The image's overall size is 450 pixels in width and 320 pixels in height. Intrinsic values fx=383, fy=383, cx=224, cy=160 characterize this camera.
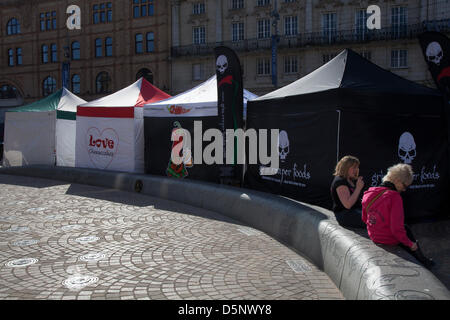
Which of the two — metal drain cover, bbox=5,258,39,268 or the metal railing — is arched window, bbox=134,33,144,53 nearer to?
the metal railing

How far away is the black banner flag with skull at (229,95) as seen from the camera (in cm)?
916

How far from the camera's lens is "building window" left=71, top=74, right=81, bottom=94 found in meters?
39.8

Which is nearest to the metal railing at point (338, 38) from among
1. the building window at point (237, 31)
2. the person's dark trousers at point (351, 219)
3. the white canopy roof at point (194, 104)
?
the building window at point (237, 31)

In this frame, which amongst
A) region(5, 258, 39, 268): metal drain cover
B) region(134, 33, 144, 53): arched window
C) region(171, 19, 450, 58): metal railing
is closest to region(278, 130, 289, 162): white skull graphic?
region(5, 258, 39, 268): metal drain cover

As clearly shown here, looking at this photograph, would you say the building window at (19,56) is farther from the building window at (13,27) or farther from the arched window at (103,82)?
the arched window at (103,82)

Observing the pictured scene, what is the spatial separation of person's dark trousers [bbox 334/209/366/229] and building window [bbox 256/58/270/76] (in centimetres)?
2839

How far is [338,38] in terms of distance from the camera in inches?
1178

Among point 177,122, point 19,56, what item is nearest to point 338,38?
point 177,122

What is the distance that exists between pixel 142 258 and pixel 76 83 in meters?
38.7

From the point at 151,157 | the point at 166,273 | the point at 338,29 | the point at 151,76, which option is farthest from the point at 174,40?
the point at 166,273

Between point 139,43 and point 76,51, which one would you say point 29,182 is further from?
point 76,51

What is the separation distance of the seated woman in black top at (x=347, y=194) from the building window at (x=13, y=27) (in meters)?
46.9
